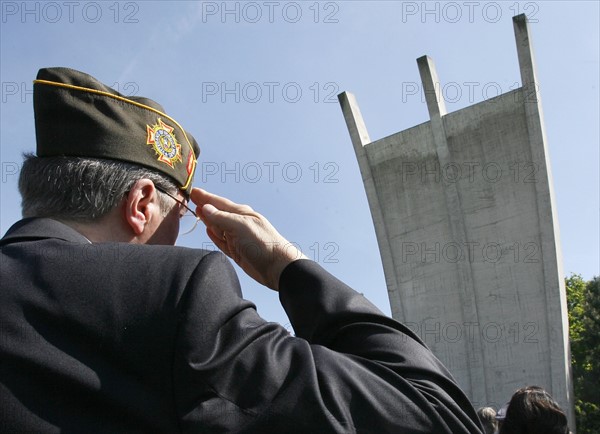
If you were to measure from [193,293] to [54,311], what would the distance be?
0.25 meters

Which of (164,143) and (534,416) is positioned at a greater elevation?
(164,143)

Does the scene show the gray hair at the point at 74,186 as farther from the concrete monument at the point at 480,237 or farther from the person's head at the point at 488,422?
the concrete monument at the point at 480,237

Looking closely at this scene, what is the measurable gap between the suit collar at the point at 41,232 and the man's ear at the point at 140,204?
0.12 metres

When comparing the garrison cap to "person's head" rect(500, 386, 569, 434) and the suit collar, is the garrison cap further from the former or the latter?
"person's head" rect(500, 386, 569, 434)

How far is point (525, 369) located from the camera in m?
12.3

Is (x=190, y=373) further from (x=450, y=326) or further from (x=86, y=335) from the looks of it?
(x=450, y=326)

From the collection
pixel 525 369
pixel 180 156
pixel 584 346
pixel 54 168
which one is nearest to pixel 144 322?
pixel 54 168

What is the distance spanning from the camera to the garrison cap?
1569mm

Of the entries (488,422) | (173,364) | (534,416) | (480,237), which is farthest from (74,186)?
(480,237)

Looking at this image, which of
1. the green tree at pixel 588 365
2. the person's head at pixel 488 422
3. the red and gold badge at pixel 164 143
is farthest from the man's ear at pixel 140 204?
the green tree at pixel 588 365

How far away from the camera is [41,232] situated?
1.41 meters

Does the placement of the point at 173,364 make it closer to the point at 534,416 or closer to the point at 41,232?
the point at 41,232

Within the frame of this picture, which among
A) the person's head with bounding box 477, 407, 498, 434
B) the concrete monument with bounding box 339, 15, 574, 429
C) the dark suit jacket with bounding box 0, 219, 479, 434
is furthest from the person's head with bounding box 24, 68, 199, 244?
the concrete monument with bounding box 339, 15, 574, 429

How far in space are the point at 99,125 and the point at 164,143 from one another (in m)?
0.17
